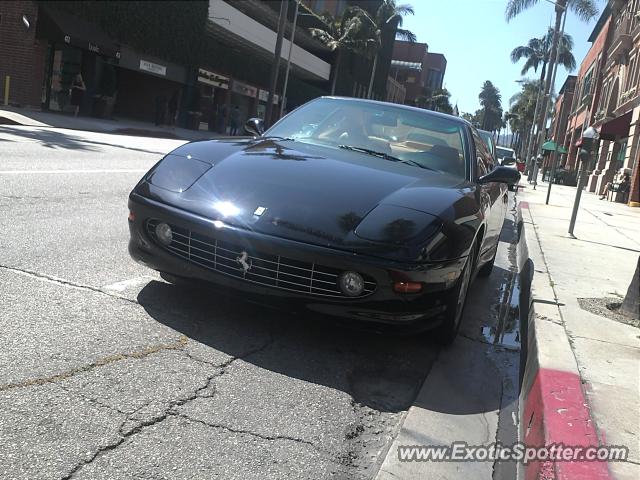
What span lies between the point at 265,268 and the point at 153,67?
2852cm

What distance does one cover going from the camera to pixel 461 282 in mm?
3820

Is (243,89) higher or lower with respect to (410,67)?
lower

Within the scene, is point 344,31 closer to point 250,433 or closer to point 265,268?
point 265,268

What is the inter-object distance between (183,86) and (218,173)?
102 feet

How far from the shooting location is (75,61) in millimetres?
24781

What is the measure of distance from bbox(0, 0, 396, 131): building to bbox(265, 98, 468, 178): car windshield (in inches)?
804

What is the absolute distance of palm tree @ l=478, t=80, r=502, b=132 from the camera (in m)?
140

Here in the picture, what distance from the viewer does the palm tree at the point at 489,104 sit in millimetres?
140500

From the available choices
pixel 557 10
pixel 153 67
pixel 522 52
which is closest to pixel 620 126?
pixel 557 10

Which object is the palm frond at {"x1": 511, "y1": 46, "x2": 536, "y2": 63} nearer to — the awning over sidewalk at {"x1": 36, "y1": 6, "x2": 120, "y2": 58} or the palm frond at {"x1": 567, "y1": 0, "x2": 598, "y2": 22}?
the palm frond at {"x1": 567, "y1": 0, "x2": 598, "y2": 22}

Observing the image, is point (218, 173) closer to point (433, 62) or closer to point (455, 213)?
point (455, 213)

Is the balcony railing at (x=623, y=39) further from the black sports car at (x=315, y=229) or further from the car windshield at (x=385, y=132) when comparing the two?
the black sports car at (x=315, y=229)

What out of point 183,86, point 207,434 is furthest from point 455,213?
point 183,86

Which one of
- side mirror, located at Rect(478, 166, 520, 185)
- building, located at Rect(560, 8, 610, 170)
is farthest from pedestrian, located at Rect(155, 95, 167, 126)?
side mirror, located at Rect(478, 166, 520, 185)
